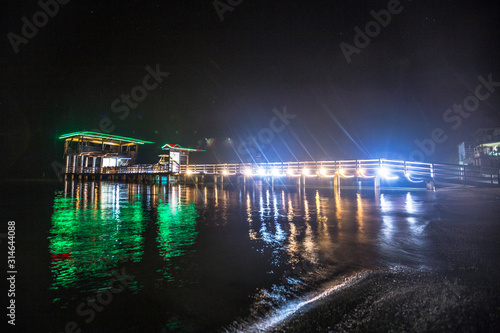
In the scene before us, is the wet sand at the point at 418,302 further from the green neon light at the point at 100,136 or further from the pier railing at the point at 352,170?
the green neon light at the point at 100,136

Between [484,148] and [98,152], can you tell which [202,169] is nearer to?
[98,152]

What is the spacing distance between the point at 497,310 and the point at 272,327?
2268 mm

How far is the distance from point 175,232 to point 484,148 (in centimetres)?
4735

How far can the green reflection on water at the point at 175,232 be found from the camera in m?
5.02

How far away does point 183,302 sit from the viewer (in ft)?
9.92

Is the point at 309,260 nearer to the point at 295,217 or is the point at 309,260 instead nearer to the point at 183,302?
the point at 183,302

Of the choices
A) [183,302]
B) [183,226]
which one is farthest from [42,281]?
[183,226]

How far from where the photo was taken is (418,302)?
111 inches

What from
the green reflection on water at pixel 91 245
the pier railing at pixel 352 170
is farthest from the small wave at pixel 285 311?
the pier railing at pixel 352 170

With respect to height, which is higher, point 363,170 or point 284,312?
point 363,170

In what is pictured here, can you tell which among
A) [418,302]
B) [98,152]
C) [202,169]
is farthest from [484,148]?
[98,152]

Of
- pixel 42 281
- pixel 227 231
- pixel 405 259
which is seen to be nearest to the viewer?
pixel 42 281

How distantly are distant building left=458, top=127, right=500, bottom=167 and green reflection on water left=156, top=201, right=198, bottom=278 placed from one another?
3593 cm

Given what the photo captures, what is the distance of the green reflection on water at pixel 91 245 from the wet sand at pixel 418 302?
298 centimetres
